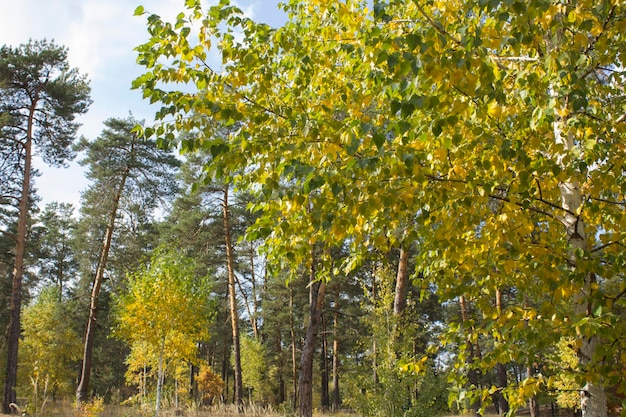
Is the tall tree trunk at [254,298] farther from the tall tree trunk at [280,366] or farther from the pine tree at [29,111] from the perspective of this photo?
the pine tree at [29,111]

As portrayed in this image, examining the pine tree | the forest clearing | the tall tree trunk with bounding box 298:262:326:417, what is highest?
the pine tree

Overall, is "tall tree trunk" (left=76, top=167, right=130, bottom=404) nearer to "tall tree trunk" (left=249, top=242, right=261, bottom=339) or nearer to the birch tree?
"tall tree trunk" (left=249, top=242, right=261, bottom=339)

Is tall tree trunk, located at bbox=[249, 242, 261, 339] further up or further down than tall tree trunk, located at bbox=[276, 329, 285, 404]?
further up

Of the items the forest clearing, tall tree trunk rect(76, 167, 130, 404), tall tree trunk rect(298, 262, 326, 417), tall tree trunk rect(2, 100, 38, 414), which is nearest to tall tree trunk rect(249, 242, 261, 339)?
tall tree trunk rect(76, 167, 130, 404)

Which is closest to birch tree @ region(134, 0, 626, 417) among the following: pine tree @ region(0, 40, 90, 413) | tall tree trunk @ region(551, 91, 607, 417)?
tall tree trunk @ region(551, 91, 607, 417)

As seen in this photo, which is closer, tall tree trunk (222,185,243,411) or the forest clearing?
the forest clearing

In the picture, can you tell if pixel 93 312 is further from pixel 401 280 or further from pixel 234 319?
pixel 401 280

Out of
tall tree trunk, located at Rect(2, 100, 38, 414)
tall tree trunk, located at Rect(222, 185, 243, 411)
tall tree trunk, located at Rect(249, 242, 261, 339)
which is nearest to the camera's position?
tall tree trunk, located at Rect(2, 100, 38, 414)

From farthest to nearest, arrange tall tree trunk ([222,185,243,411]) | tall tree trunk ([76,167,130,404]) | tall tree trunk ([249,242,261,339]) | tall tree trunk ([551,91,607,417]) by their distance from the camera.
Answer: tall tree trunk ([249,242,261,339])
tall tree trunk ([222,185,243,411])
tall tree trunk ([76,167,130,404])
tall tree trunk ([551,91,607,417])

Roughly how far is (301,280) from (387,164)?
24.1 m

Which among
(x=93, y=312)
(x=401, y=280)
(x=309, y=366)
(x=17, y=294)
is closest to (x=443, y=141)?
(x=401, y=280)

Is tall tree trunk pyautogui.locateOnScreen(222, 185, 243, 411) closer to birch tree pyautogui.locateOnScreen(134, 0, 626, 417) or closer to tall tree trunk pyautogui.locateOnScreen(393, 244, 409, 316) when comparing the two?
tall tree trunk pyautogui.locateOnScreen(393, 244, 409, 316)

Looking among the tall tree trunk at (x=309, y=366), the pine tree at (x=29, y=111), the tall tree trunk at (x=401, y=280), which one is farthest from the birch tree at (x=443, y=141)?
the pine tree at (x=29, y=111)

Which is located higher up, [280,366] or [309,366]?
[309,366]
